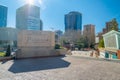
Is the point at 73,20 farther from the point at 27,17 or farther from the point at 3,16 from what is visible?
the point at 3,16

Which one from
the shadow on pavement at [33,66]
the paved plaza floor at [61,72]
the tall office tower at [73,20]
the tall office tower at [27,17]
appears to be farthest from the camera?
the tall office tower at [73,20]

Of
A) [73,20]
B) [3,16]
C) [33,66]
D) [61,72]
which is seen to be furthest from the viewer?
[73,20]

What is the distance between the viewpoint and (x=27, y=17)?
71.8m

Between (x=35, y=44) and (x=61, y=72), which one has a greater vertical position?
(x=35, y=44)

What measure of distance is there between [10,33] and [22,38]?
130ft

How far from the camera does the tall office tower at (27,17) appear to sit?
7156cm

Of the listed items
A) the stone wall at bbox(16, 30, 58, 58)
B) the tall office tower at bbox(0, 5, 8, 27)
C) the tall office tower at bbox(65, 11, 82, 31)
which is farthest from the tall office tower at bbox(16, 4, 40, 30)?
the stone wall at bbox(16, 30, 58, 58)

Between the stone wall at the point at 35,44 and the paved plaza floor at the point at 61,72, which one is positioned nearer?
the paved plaza floor at the point at 61,72

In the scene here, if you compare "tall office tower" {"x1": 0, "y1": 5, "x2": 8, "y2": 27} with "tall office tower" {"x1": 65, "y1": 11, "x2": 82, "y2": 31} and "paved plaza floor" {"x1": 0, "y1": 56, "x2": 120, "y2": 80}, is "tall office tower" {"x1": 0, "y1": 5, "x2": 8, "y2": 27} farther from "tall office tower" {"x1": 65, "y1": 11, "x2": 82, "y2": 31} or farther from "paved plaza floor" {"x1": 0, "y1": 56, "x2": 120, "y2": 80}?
"paved plaza floor" {"x1": 0, "y1": 56, "x2": 120, "y2": 80}

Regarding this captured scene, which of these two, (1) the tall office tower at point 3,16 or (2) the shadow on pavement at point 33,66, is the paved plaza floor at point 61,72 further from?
(1) the tall office tower at point 3,16

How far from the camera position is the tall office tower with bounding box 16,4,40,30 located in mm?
71562

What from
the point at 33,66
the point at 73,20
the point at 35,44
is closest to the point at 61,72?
the point at 33,66

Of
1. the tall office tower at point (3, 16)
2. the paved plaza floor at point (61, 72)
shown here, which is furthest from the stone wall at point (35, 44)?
the tall office tower at point (3, 16)

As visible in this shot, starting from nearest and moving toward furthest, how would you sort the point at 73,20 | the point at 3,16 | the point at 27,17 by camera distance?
the point at 3,16 < the point at 27,17 < the point at 73,20
